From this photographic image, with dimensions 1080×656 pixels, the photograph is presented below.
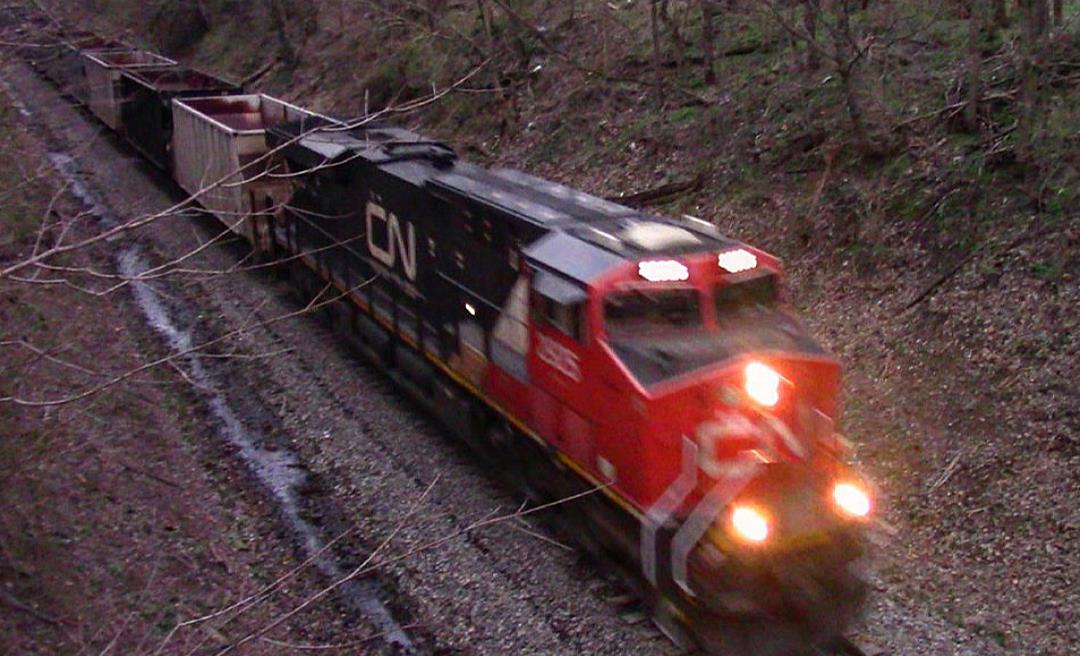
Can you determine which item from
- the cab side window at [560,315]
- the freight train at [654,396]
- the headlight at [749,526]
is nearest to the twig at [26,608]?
the freight train at [654,396]

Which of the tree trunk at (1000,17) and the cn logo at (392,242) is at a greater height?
the tree trunk at (1000,17)

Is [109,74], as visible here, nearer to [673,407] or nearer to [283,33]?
[283,33]

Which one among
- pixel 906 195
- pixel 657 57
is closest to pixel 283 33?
pixel 657 57

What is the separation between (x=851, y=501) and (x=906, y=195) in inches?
276

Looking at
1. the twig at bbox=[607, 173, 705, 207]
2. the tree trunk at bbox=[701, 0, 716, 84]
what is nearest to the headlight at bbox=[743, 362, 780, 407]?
the twig at bbox=[607, 173, 705, 207]

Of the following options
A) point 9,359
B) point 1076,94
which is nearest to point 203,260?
point 9,359

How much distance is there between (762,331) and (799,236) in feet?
21.1

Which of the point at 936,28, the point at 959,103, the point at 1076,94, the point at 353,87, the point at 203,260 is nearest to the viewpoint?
the point at 1076,94

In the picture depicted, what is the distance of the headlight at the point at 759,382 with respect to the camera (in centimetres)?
775

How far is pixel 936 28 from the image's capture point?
16.1m

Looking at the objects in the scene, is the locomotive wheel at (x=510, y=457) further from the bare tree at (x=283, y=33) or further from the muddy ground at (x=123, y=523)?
the bare tree at (x=283, y=33)

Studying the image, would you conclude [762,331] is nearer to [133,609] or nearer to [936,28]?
[133,609]

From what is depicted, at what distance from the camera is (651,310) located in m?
8.22

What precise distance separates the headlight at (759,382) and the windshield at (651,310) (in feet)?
2.20
